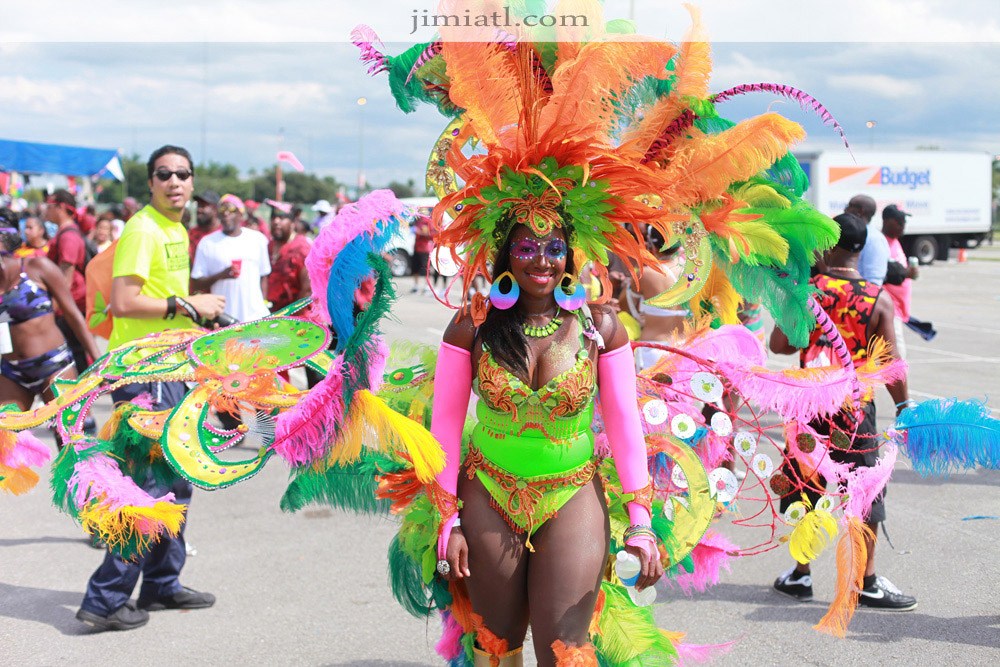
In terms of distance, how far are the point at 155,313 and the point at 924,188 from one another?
28988mm

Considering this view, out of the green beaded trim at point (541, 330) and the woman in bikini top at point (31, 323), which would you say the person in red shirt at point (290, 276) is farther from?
the green beaded trim at point (541, 330)

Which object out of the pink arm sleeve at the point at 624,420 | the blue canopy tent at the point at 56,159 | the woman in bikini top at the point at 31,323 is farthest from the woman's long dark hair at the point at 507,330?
the blue canopy tent at the point at 56,159

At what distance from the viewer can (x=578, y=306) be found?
8.14 ft

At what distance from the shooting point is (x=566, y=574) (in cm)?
239

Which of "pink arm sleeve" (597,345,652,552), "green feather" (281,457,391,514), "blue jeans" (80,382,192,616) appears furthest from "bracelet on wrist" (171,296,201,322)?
"pink arm sleeve" (597,345,652,552)

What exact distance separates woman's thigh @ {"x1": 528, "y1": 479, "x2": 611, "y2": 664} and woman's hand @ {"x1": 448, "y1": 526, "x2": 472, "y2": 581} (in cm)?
19

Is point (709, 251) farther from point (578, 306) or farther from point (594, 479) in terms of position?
point (594, 479)

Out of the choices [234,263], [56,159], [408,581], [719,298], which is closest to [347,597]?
[408,581]

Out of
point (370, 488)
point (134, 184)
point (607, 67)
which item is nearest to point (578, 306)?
point (607, 67)

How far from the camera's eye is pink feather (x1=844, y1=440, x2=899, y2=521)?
3.04 metres

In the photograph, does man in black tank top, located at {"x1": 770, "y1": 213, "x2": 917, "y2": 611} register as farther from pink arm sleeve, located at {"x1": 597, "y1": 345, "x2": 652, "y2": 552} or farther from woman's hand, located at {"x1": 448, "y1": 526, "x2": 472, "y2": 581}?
woman's hand, located at {"x1": 448, "y1": 526, "x2": 472, "y2": 581}

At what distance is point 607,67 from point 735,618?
109 inches

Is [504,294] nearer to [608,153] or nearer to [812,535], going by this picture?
[608,153]

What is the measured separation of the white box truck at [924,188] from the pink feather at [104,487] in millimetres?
25921
